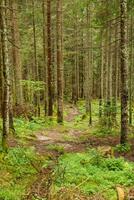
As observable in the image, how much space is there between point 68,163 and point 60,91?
11.0m

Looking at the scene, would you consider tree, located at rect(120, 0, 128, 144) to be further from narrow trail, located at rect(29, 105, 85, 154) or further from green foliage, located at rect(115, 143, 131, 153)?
narrow trail, located at rect(29, 105, 85, 154)

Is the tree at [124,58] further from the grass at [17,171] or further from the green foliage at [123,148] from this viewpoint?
the grass at [17,171]

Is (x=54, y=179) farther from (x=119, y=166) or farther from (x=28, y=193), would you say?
(x=119, y=166)

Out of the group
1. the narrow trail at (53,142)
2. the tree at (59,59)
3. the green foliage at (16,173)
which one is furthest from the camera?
the tree at (59,59)

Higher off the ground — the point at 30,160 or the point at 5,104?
the point at 5,104

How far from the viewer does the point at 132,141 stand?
15750 millimetres

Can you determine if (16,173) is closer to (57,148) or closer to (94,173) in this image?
(94,173)

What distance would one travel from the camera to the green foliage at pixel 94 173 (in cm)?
975

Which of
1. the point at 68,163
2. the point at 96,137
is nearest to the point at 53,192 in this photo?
the point at 68,163

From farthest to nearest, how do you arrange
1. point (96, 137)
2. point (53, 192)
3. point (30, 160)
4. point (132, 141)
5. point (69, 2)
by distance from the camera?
point (69, 2) → point (96, 137) → point (132, 141) → point (30, 160) → point (53, 192)

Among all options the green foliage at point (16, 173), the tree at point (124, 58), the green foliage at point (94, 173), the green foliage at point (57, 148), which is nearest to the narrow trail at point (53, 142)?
the green foliage at point (57, 148)

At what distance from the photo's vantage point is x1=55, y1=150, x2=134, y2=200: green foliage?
384 inches

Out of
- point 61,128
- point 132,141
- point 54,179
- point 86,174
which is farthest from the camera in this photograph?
point 61,128

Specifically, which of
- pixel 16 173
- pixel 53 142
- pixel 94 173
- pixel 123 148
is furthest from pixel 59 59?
pixel 16 173
